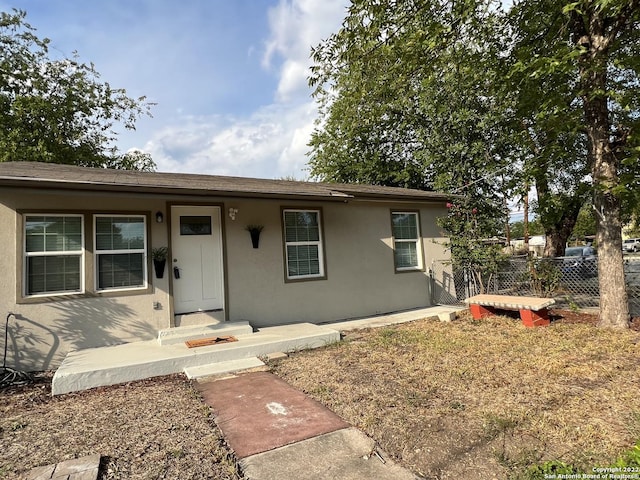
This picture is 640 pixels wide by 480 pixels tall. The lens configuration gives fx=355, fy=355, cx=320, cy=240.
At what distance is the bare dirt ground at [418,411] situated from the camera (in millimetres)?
2467

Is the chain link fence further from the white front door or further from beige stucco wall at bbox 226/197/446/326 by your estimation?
the white front door

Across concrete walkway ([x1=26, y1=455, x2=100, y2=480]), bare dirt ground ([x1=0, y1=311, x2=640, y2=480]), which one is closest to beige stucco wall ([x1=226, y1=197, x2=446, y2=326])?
bare dirt ground ([x1=0, y1=311, x2=640, y2=480])

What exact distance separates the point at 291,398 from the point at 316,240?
4137mm

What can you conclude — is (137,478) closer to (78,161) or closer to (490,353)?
(490,353)

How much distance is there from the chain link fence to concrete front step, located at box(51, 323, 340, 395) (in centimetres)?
435

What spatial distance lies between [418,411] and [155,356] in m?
3.44

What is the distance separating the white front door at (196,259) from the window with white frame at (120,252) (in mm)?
475

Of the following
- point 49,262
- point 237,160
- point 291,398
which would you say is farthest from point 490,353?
point 237,160

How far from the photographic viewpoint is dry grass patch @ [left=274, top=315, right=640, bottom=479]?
2453mm

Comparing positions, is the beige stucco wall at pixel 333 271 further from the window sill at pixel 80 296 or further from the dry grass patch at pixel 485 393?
the dry grass patch at pixel 485 393

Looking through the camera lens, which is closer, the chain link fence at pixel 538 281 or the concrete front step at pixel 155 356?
the concrete front step at pixel 155 356

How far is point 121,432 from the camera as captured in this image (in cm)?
306

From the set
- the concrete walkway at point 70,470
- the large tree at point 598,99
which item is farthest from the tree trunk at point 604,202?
the concrete walkway at point 70,470

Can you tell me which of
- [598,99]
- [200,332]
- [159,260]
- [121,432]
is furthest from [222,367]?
[598,99]
